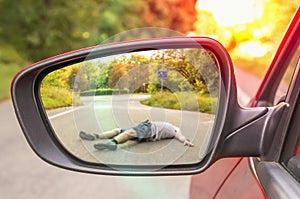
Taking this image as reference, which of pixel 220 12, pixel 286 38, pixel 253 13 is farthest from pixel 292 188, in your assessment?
pixel 220 12

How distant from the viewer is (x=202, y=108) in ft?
3.32

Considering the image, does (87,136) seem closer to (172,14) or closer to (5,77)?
(5,77)

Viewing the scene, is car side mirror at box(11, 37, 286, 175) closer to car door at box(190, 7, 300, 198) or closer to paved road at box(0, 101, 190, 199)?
car door at box(190, 7, 300, 198)

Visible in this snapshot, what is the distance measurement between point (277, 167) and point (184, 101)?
27 cm

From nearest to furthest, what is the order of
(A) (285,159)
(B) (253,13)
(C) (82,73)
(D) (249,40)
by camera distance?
1. (A) (285,159)
2. (C) (82,73)
3. (D) (249,40)
4. (B) (253,13)

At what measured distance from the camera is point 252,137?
0.88 metres

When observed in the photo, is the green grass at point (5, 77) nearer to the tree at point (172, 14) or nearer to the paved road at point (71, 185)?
the tree at point (172, 14)

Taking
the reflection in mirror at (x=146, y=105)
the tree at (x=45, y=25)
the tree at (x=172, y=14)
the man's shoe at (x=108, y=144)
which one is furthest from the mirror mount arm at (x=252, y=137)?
the tree at (x=172, y=14)

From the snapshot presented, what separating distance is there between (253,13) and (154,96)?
1551cm

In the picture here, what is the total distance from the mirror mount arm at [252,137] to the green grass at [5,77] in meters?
9.64

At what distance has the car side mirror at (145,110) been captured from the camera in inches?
35.9

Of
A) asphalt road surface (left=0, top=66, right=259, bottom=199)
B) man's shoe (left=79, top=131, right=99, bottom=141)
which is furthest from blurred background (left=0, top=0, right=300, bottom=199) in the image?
man's shoe (left=79, top=131, right=99, bottom=141)

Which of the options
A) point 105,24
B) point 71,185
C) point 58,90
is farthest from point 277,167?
point 105,24

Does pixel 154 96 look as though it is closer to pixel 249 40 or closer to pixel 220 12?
pixel 249 40
